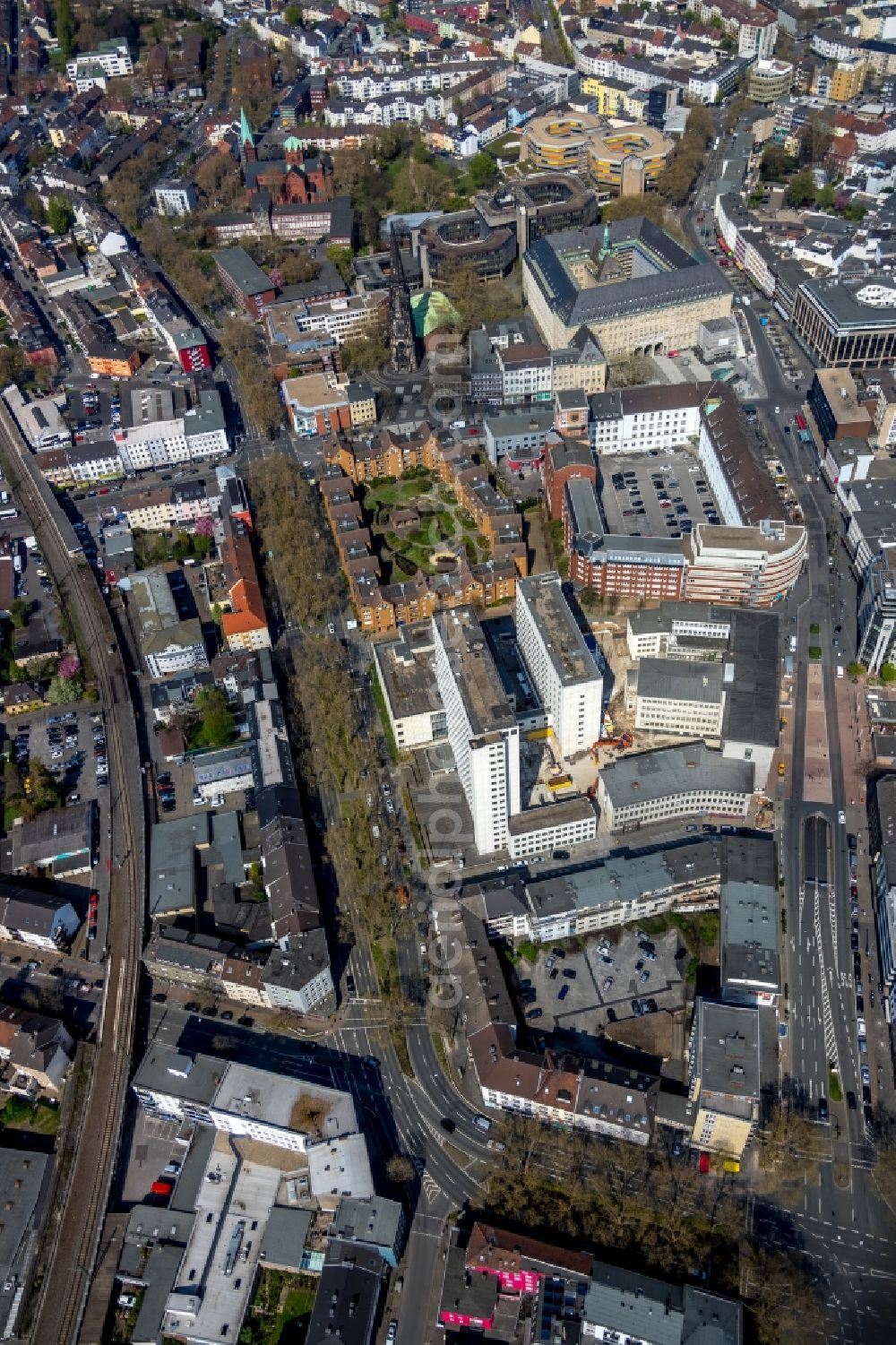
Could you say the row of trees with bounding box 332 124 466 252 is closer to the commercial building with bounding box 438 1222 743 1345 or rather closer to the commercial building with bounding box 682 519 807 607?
the commercial building with bounding box 682 519 807 607

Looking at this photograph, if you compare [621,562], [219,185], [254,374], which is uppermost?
[219,185]

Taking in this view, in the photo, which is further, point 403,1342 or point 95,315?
point 95,315

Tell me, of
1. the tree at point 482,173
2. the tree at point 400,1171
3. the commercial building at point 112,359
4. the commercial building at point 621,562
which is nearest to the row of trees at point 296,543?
the commercial building at point 621,562

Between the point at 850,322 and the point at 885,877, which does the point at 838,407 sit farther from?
the point at 885,877

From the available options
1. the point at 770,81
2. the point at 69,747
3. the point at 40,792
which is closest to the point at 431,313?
the point at 69,747

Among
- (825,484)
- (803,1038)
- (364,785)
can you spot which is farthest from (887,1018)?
(825,484)

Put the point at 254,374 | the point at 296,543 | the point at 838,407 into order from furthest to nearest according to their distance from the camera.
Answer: the point at 254,374
the point at 838,407
the point at 296,543

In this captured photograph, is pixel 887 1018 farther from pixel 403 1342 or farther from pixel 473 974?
pixel 403 1342

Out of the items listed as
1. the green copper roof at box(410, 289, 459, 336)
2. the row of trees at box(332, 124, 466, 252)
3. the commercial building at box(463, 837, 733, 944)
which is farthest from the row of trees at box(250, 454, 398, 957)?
the row of trees at box(332, 124, 466, 252)
